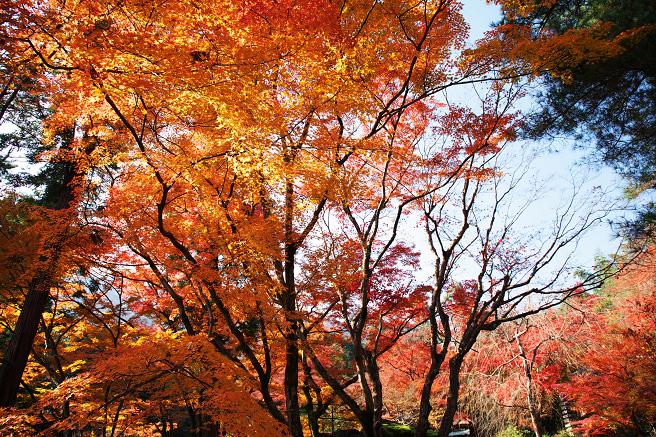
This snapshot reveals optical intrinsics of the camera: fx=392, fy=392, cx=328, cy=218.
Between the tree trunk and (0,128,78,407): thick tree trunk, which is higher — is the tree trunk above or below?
Answer: below

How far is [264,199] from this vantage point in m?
8.71

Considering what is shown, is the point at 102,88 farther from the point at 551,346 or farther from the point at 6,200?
the point at 551,346

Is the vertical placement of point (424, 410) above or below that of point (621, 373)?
below

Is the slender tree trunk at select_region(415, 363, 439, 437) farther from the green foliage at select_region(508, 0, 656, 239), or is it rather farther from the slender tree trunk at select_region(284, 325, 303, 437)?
the green foliage at select_region(508, 0, 656, 239)

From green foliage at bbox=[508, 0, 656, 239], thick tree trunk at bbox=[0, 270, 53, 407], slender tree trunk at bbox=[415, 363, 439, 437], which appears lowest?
slender tree trunk at bbox=[415, 363, 439, 437]

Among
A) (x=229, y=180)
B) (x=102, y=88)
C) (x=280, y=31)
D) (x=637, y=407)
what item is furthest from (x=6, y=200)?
(x=637, y=407)

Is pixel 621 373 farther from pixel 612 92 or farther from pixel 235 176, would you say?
pixel 235 176

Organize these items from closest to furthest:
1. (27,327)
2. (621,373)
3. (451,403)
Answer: (451,403)
(27,327)
(621,373)

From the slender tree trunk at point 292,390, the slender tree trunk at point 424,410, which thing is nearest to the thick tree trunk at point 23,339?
the slender tree trunk at point 292,390

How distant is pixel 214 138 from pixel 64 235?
12.3 ft

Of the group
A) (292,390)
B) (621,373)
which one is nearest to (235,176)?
(292,390)

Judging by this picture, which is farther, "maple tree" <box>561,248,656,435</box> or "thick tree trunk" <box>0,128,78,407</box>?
"maple tree" <box>561,248,656,435</box>

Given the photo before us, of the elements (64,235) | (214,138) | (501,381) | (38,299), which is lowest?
(501,381)

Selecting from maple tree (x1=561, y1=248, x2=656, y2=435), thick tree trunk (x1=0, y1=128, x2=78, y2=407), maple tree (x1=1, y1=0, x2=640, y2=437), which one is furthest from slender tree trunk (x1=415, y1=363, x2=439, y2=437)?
Answer: thick tree trunk (x1=0, y1=128, x2=78, y2=407)
